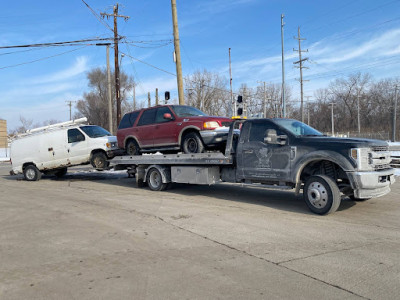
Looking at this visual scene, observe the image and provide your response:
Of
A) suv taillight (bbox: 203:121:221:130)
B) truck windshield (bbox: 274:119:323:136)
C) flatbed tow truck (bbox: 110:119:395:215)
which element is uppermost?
suv taillight (bbox: 203:121:221:130)

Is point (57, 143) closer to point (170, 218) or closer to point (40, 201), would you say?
point (40, 201)

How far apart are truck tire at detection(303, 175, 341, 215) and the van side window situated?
9.59 meters

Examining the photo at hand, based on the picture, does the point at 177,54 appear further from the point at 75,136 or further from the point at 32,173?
the point at 32,173

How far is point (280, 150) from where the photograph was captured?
25.7 feet

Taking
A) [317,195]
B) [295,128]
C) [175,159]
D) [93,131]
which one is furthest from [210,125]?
[93,131]

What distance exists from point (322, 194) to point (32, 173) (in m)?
12.9

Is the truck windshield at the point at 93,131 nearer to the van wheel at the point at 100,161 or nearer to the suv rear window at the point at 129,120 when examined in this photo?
the van wheel at the point at 100,161

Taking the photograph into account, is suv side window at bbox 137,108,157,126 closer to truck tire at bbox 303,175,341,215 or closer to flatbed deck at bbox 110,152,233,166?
flatbed deck at bbox 110,152,233,166

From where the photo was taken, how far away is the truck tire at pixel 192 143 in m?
9.49

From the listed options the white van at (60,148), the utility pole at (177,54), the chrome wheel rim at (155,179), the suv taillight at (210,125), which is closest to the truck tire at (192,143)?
the suv taillight at (210,125)

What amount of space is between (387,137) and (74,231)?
64.9m

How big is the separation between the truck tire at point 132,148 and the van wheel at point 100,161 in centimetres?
171

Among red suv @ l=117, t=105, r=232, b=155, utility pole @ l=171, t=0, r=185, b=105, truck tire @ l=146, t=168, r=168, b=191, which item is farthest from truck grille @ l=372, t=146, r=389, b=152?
utility pole @ l=171, t=0, r=185, b=105

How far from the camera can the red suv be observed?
933 centimetres
